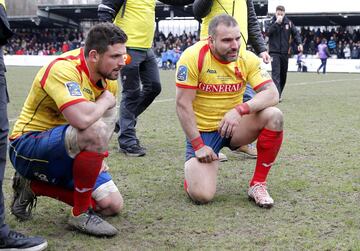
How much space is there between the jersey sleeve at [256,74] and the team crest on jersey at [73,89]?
4.77 ft

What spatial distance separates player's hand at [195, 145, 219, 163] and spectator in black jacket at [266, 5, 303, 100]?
22.2 feet

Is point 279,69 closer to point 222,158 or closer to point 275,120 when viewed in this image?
point 222,158

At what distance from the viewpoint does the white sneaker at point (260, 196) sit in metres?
3.61

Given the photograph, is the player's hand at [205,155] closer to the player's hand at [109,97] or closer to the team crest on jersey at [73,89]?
the player's hand at [109,97]

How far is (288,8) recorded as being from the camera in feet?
115

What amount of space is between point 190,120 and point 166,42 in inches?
1450

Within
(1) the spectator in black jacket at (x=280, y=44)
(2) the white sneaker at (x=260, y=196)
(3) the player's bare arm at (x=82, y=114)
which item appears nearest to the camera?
(3) the player's bare arm at (x=82, y=114)

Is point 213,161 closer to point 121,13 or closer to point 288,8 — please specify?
point 121,13

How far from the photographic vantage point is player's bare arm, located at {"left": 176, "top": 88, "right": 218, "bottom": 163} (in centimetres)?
389

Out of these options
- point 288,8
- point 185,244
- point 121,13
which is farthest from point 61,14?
point 185,244

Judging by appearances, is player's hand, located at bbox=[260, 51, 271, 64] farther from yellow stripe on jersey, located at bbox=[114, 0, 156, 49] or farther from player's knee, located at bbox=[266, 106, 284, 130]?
player's knee, located at bbox=[266, 106, 284, 130]

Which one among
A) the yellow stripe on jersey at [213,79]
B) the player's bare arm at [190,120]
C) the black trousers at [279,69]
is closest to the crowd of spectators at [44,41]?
the black trousers at [279,69]

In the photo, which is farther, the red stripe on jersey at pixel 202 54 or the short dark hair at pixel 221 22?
the red stripe on jersey at pixel 202 54

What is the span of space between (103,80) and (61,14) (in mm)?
43573
